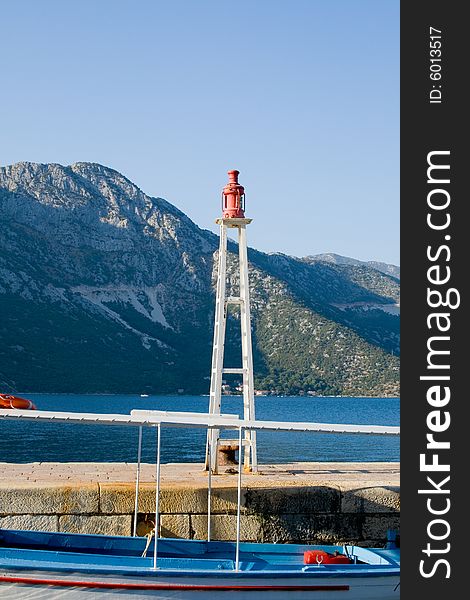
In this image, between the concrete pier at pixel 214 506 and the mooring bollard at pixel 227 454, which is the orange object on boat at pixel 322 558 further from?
the mooring bollard at pixel 227 454

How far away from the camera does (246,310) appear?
20.5 metres

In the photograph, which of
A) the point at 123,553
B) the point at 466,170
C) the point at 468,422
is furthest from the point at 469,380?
the point at 123,553

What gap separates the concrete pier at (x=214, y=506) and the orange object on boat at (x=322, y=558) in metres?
2.21

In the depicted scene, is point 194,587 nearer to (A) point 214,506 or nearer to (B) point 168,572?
(B) point 168,572

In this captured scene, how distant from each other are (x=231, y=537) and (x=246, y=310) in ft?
19.5

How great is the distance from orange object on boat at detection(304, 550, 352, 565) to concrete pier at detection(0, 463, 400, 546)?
87.0 inches

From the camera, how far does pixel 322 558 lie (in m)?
14.0

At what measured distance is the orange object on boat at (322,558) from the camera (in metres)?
14.0

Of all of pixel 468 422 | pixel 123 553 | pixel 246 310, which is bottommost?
pixel 123 553

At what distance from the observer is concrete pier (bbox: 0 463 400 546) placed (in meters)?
15.7

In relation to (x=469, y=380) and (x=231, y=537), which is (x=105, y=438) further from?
(x=469, y=380)

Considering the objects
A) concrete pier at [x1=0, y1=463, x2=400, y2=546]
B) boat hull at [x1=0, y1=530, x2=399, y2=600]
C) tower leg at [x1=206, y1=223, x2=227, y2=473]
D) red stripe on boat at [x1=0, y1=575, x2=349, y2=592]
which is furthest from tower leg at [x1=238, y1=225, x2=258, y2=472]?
red stripe on boat at [x1=0, y1=575, x2=349, y2=592]

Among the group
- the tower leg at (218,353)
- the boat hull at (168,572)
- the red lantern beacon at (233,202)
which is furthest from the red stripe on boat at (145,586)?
the red lantern beacon at (233,202)

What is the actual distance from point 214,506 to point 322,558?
2.80 metres
